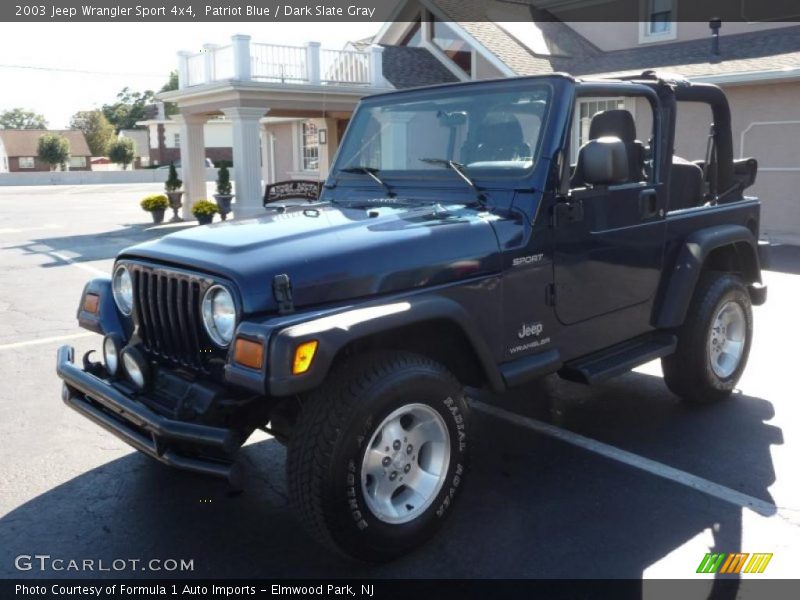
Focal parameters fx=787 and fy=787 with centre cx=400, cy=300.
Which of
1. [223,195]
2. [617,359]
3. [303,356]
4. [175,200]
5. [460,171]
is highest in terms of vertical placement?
[460,171]

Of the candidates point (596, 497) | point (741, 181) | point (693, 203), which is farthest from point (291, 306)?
point (741, 181)

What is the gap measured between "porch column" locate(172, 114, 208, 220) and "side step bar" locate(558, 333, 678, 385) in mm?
18807

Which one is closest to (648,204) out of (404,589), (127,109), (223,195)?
(404,589)

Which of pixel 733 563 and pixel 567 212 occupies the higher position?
pixel 567 212

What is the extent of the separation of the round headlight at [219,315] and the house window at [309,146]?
22.4 m

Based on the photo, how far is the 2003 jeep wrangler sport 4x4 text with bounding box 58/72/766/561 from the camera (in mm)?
3135

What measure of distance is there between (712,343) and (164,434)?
3738 mm

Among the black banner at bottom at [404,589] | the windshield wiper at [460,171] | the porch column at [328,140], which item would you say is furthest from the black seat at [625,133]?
the porch column at [328,140]

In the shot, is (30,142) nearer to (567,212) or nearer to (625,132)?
(625,132)

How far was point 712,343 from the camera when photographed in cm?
528

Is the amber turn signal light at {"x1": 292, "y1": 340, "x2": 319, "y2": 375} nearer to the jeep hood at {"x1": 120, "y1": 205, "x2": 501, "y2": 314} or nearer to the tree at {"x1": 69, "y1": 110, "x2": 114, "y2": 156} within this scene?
the jeep hood at {"x1": 120, "y1": 205, "x2": 501, "y2": 314}

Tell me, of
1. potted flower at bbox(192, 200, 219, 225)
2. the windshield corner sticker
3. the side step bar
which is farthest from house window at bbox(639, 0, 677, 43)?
the windshield corner sticker

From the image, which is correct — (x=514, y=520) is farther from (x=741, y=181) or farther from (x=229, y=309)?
(x=741, y=181)

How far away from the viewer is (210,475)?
3.06 m
